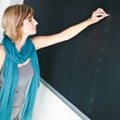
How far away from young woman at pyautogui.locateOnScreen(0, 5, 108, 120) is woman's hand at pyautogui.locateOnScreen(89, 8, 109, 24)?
0.11 m

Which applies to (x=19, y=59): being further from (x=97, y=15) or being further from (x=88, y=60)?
(x=97, y=15)

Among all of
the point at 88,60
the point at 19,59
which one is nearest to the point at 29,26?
the point at 19,59

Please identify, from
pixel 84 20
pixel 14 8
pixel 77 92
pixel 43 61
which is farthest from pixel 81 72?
pixel 43 61

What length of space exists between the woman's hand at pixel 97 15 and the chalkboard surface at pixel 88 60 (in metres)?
0.02


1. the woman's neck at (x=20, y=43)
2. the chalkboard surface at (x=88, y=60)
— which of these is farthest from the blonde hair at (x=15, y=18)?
the chalkboard surface at (x=88, y=60)

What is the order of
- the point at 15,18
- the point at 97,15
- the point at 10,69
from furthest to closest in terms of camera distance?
the point at 10,69 < the point at 15,18 < the point at 97,15

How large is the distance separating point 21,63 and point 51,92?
0.39 metres

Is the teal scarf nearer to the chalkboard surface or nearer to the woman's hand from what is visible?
the chalkboard surface

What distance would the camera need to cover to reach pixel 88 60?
169 centimetres

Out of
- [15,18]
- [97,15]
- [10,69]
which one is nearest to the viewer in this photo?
[97,15]

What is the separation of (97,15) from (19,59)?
0.64 metres

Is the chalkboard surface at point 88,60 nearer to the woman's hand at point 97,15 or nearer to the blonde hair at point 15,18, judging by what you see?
the woman's hand at point 97,15

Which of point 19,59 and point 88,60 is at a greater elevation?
point 88,60

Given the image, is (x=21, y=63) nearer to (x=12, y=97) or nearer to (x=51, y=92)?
(x=12, y=97)
